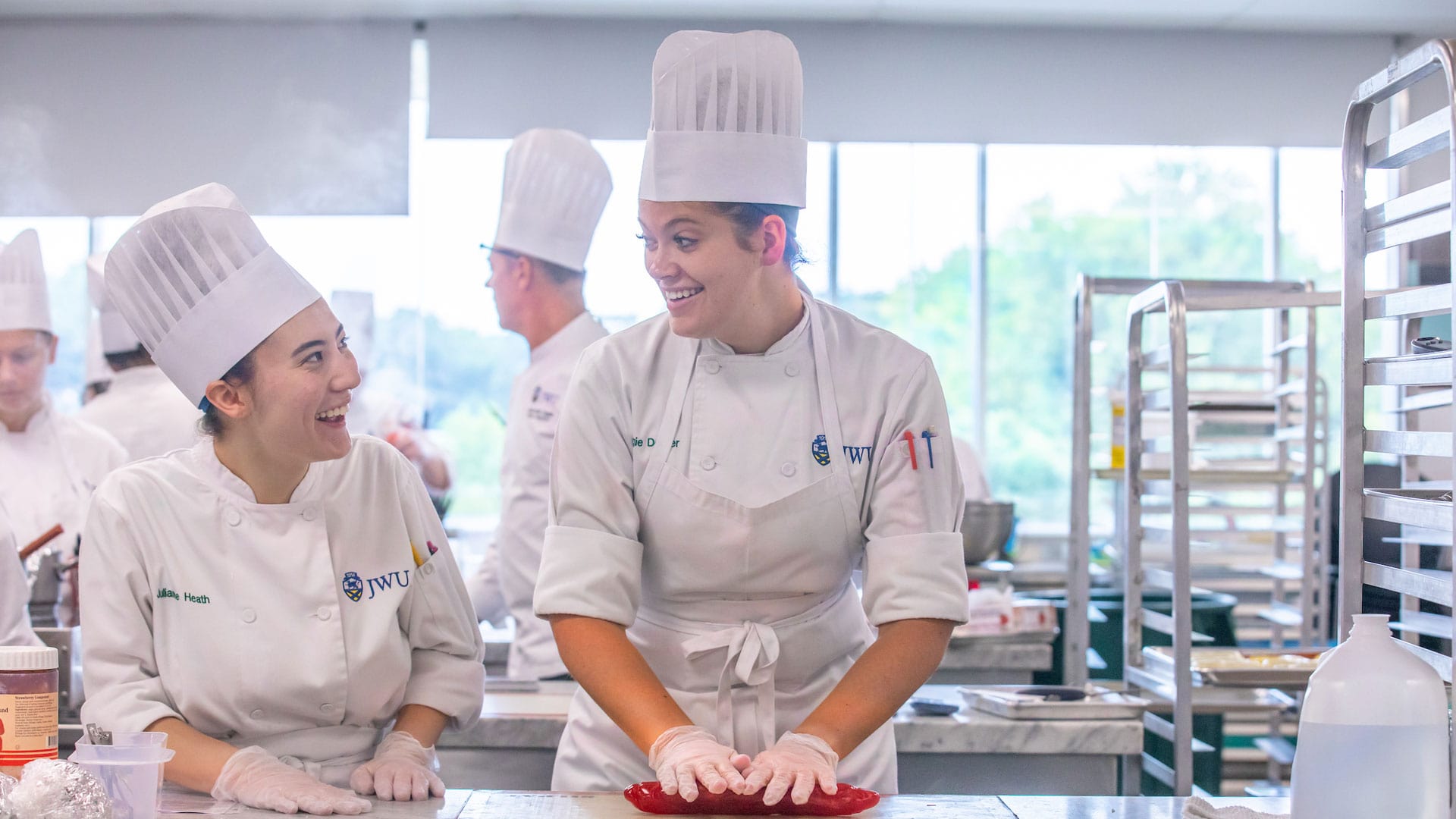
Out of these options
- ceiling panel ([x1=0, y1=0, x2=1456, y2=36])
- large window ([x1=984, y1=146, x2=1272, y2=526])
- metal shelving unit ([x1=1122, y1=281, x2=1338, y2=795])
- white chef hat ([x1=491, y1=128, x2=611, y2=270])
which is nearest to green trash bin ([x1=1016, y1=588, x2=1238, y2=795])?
metal shelving unit ([x1=1122, y1=281, x2=1338, y2=795])

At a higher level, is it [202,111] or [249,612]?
[202,111]

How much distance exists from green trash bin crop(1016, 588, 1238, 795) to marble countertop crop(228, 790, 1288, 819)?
1634 mm

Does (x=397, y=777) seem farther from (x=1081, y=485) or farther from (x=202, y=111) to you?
(x=202, y=111)

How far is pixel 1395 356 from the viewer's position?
1.39m

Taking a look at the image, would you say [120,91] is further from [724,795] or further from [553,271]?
[724,795]

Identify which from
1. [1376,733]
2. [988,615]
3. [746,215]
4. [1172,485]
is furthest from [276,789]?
[1172,485]

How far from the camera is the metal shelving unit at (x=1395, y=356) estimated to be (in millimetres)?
1312

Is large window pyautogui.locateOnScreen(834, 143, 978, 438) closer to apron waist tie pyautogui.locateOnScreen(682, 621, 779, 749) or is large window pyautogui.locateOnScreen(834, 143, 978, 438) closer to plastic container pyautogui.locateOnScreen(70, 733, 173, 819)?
apron waist tie pyautogui.locateOnScreen(682, 621, 779, 749)

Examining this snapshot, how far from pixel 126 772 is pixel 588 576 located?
549 mm

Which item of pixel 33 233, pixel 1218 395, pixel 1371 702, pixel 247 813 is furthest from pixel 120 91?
pixel 1371 702

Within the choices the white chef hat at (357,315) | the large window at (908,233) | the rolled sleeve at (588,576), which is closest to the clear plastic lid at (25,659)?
the rolled sleeve at (588,576)

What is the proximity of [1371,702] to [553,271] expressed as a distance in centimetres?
224

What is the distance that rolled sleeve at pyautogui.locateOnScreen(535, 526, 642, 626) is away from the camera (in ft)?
5.19

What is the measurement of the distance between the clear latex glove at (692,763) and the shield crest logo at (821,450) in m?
0.39
